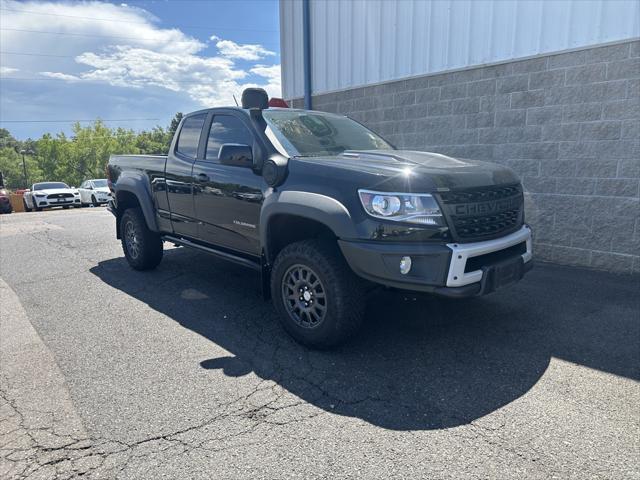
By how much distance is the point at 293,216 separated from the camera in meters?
3.70

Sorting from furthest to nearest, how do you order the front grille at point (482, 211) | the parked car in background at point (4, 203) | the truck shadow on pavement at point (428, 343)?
the parked car in background at point (4, 203)
the front grille at point (482, 211)
the truck shadow on pavement at point (428, 343)

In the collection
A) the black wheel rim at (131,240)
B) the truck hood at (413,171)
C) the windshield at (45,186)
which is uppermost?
the truck hood at (413,171)

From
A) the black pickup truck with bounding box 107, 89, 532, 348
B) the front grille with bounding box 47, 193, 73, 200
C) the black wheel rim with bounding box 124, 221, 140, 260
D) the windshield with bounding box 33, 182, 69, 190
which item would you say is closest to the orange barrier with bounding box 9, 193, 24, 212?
the windshield with bounding box 33, 182, 69, 190

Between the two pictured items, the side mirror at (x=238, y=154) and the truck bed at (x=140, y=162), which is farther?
the truck bed at (x=140, y=162)

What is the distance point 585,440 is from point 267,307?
2.96 metres

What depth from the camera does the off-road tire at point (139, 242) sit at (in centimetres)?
591

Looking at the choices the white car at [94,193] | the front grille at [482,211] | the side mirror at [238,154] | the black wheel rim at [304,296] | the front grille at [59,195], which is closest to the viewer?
the front grille at [482,211]

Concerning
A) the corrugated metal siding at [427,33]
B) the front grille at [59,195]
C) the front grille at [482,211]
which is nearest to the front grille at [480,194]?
the front grille at [482,211]

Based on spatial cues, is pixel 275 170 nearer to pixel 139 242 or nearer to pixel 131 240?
pixel 139 242

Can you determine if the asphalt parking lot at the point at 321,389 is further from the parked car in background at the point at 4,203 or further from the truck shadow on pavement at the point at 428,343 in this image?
the parked car in background at the point at 4,203

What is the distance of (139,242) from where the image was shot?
19.6 feet

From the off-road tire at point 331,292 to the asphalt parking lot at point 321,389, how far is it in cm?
18

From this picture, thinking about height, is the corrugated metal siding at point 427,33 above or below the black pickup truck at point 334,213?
above

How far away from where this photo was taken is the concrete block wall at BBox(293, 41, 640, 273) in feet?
18.2
